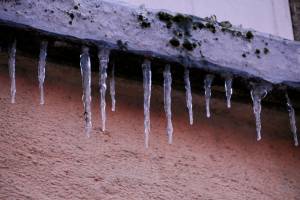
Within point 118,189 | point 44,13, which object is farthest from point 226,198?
point 44,13

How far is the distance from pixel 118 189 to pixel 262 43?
644 millimetres

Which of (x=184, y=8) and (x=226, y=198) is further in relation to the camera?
(x=184, y=8)

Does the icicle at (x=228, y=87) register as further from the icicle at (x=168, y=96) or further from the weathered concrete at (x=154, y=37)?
the icicle at (x=168, y=96)

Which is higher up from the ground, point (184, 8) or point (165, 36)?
point (184, 8)

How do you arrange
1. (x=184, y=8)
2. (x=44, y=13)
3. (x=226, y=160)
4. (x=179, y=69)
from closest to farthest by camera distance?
(x=44, y=13)
(x=179, y=69)
(x=226, y=160)
(x=184, y=8)

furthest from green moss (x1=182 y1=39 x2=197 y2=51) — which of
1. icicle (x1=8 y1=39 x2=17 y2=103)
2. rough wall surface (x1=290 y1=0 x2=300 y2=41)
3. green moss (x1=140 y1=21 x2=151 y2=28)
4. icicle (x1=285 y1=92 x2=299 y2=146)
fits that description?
rough wall surface (x1=290 y1=0 x2=300 y2=41)

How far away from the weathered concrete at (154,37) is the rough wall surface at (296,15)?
0.45 metres

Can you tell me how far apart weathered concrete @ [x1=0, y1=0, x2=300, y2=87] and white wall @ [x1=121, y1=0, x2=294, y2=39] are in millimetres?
364

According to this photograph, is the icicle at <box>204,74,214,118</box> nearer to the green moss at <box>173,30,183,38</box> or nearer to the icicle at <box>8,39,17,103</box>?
the green moss at <box>173,30,183,38</box>

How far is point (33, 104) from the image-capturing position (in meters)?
1.76

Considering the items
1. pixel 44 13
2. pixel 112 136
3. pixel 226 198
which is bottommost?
pixel 226 198

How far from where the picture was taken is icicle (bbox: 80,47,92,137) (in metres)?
1.71

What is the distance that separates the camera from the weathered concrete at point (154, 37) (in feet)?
5.47

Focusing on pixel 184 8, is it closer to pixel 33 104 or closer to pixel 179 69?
pixel 179 69
